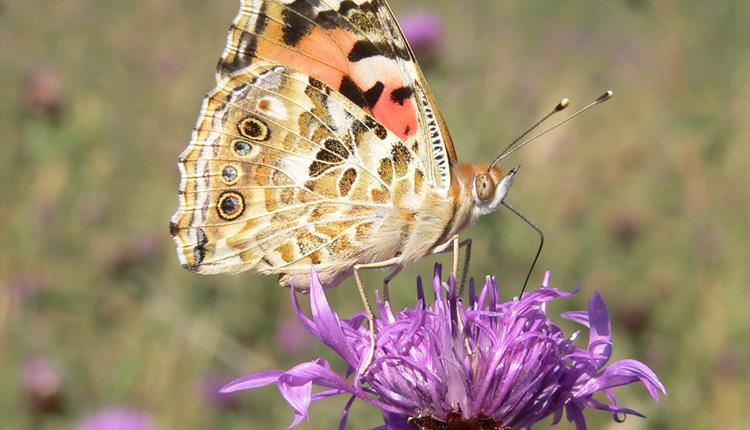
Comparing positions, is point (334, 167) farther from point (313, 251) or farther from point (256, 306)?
point (256, 306)

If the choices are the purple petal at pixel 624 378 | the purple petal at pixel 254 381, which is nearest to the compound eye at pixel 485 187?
the purple petal at pixel 624 378

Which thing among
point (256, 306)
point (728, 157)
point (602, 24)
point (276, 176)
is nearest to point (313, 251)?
point (276, 176)

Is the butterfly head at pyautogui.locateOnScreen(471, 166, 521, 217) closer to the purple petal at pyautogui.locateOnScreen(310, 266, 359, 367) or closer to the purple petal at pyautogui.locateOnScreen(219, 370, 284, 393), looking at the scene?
the purple petal at pyautogui.locateOnScreen(310, 266, 359, 367)

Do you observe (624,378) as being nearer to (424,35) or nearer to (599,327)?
(599,327)

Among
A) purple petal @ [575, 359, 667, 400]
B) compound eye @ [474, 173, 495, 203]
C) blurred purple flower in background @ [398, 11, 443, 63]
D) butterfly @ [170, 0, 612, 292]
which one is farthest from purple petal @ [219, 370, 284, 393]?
blurred purple flower in background @ [398, 11, 443, 63]

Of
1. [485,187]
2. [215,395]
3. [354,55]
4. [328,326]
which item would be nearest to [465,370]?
[328,326]
